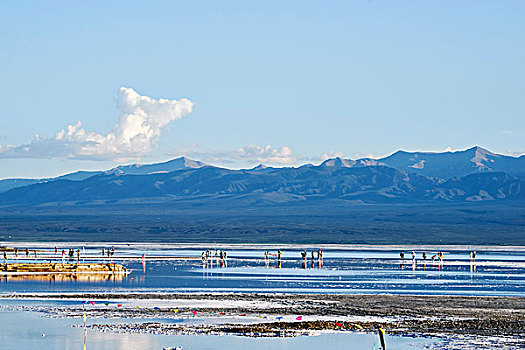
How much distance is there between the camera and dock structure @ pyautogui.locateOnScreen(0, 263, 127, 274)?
6856cm

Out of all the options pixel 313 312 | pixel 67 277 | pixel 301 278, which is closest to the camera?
pixel 313 312

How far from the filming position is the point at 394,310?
44688 mm

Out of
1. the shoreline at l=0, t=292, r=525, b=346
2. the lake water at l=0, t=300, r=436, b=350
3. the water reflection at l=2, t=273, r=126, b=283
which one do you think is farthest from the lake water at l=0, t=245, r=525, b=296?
the lake water at l=0, t=300, r=436, b=350

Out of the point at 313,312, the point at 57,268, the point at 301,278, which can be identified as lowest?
the point at 313,312

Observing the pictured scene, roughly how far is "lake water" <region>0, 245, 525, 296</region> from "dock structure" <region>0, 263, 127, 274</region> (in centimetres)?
176

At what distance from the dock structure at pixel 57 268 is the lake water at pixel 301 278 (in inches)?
69.1

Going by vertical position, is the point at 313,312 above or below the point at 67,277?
below

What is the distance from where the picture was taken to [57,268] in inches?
2731

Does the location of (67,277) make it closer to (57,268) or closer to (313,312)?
(57,268)

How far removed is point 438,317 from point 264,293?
1347cm

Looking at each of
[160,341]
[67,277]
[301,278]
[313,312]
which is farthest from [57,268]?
[160,341]

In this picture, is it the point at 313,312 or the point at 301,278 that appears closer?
the point at 313,312

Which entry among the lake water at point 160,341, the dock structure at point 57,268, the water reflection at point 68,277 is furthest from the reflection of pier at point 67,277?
the lake water at point 160,341

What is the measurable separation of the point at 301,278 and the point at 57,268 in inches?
614
